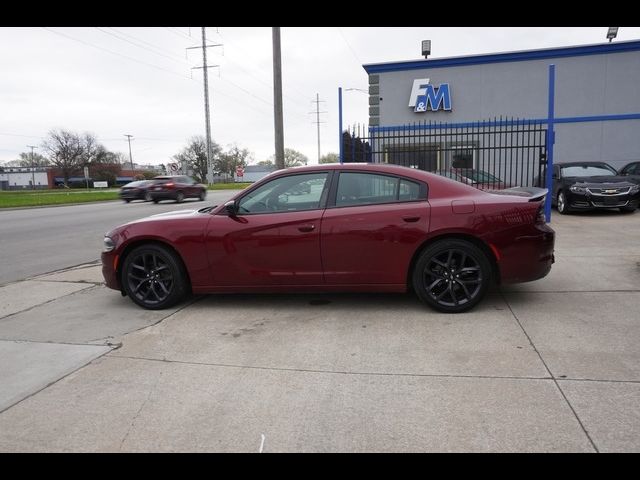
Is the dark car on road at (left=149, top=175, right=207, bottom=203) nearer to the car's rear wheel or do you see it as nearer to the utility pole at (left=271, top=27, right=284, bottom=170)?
the utility pole at (left=271, top=27, right=284, bottom=170)

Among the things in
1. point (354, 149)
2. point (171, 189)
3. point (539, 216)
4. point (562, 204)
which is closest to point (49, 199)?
point (171, 189)

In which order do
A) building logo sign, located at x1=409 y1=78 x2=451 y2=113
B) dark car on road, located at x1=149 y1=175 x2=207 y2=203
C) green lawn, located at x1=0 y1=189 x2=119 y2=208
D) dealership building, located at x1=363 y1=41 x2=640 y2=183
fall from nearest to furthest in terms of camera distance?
dealership building, located at x1=363 y1=41 x2=640 y2=183 → building logo sign, located at x1=409 y1=78 x2=451 y2=113 → dark car on road, located at x1=149 y1=175 x2=207 y2=203 → green lawn, located at x1=0 y1=189 x2=119 y2=208

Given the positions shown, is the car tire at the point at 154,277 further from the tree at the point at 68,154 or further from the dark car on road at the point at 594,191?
the tree at the point at 68,154

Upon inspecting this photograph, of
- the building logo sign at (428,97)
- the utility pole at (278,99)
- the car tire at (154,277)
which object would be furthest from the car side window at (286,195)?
the building logo sign at (428,97)

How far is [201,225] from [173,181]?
74.1 feet

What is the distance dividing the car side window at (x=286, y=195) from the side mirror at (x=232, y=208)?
0.14ft

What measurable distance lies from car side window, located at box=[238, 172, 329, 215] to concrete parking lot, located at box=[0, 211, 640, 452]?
1.06 metres

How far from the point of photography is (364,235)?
4496 millimetres

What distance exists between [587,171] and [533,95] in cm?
573

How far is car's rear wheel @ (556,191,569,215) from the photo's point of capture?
11758mm

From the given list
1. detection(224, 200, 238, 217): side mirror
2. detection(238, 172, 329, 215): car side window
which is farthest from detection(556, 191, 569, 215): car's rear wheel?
detection(224, 200, 238, 217): side mirror

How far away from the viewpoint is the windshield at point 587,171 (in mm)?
12047

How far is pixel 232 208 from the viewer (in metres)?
4.80

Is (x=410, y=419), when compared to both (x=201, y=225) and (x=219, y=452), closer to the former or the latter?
(x=219, y=452)
